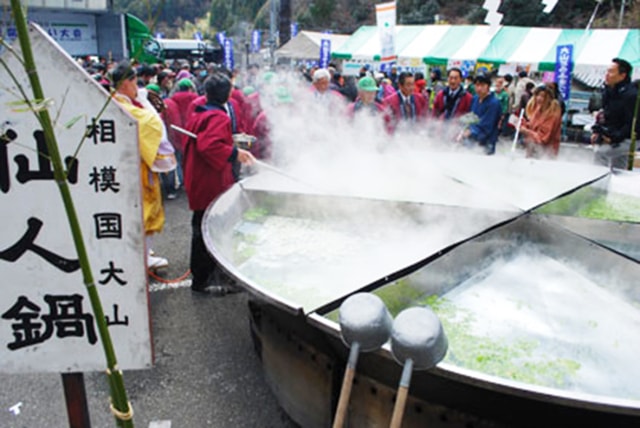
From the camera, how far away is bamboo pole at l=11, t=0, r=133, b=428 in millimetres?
1034

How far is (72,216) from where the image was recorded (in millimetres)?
1150

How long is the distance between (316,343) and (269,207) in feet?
6.60

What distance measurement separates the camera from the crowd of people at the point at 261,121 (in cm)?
429

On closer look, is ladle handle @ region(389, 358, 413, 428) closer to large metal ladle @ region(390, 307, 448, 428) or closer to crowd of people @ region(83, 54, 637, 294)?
large metal ladle @ region(390, 307, 448, 428)

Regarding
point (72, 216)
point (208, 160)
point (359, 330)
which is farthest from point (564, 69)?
point (72, 216)

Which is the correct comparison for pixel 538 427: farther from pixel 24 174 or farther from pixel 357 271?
pixel 24 174

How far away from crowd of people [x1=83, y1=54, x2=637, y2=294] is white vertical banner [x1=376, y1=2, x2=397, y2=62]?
6.38 ft

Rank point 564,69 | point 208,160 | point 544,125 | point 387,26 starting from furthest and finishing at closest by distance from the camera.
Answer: point 564,69 → point 387,26 → point 544,125 → point 208,160

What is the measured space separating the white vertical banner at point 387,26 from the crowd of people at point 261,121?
1.95 meters

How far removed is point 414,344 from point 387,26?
10667mm

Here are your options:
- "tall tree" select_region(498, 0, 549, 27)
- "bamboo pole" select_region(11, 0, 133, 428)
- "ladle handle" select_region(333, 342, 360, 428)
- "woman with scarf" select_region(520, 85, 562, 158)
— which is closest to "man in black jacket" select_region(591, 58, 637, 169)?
"woman with scarf" select_region(520, 85, 562, 158)

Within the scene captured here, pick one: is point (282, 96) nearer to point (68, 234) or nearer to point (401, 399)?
Result: point (68, 234)

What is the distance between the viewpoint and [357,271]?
316 centimetres

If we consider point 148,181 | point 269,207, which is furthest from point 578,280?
point 148,181
